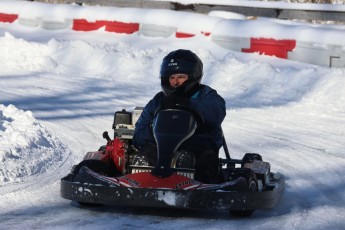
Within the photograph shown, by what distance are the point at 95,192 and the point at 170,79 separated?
131 cm

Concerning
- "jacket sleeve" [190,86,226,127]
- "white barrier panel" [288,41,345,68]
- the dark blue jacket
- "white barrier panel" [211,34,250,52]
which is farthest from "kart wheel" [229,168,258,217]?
"white barrier panel" [211,34,250,52]

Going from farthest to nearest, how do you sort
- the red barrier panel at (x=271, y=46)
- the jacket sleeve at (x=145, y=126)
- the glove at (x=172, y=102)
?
the red barrier panel at (x=271, y=46) → the jacket sleeve at (x=145, y=126) → the glove at (x=172, y=102)

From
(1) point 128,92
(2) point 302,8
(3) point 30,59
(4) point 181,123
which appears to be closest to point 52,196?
(4) point 181,123

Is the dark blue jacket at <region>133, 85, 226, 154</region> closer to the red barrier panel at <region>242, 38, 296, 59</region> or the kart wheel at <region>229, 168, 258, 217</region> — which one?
the kart wheel at <region>229, 168, 258, 217</region>

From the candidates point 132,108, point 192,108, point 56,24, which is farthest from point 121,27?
point 192,108

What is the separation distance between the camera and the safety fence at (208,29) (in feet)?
52.7

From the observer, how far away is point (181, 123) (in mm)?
7055

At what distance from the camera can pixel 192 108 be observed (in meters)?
7.16

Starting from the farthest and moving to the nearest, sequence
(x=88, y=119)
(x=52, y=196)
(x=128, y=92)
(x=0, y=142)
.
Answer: (x=128, y=92)
(x=88, y=119)
(x=0, y=142)
(x=52, y=196)

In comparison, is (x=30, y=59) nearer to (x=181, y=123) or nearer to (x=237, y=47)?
(x=237, y=47)

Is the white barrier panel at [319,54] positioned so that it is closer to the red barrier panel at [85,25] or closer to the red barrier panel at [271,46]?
the red barrier panel at [271,46]

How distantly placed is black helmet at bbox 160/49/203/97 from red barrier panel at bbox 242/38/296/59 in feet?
29.6

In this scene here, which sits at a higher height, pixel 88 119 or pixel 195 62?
pixel 195 62

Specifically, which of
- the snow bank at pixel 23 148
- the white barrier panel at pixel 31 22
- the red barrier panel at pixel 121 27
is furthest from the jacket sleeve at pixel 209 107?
the white barrier panel at pixel 31 22
